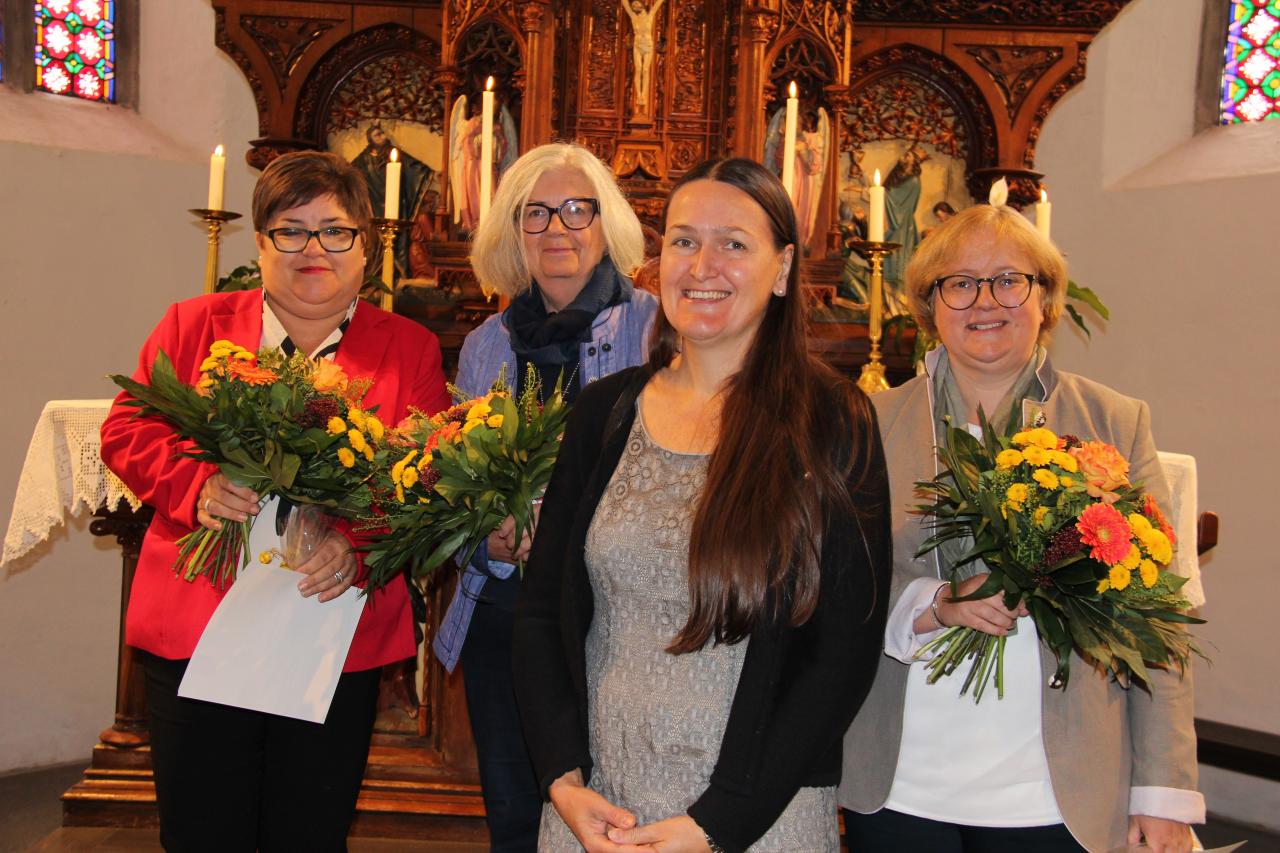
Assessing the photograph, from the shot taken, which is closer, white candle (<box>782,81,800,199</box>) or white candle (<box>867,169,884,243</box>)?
white candle (<box>782,81,800,199</box>)

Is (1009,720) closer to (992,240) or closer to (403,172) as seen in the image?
(992,240)

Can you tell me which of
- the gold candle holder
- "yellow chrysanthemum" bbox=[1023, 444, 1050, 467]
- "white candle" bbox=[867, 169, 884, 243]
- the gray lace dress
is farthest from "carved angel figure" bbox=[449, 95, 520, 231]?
"yellow chrysanthemum" bbox=[1023, 444, 1050, 467]

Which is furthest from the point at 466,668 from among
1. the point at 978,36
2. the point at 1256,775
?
the point at 978,36

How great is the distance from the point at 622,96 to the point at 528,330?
2.67 m

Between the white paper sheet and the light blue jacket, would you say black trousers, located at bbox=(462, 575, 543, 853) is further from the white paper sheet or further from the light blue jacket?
the white paper sheet

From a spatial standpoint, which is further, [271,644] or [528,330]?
[528,330]

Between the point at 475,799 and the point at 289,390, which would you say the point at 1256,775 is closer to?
the point at 475,799

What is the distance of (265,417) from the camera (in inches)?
89.1

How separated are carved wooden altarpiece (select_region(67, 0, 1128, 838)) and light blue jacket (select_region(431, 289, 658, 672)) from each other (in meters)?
1.05

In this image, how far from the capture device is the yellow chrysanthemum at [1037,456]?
76.7 inches

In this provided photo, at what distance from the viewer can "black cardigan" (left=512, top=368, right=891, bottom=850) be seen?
5.82 ft

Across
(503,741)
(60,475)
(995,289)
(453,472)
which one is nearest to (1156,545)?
(995,289)

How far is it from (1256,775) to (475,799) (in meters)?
3.20

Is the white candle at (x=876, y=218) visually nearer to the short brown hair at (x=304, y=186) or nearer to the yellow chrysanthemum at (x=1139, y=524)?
the short brown hair at (x=304, y=186)
